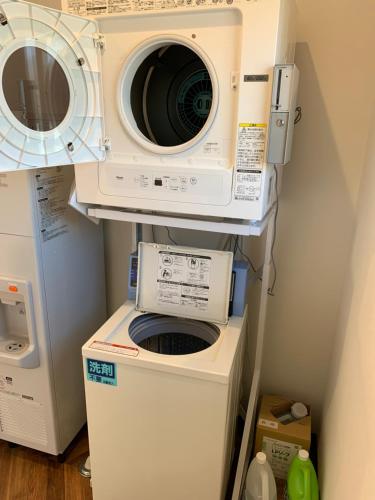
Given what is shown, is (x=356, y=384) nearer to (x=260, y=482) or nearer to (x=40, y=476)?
(x=260, y=482)

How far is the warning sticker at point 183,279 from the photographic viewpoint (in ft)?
5.12

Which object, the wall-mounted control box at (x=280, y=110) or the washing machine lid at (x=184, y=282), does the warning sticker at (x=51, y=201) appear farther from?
the wall-mounted control box at (x=280, y=110)

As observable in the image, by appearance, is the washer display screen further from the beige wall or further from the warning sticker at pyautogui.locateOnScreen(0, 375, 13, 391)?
the warning sticker at pyautogui.locateOnScreen(0, 375, 13, 391)

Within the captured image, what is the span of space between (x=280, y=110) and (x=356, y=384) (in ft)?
2.69

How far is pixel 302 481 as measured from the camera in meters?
1.44

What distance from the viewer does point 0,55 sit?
947 millimetres

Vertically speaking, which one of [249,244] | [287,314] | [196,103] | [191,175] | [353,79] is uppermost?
[353,79]

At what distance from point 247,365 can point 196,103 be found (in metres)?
1.35

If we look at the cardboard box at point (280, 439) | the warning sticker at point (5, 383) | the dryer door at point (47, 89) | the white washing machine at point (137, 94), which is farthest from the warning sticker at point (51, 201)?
the cardboard box at point (280, 439)

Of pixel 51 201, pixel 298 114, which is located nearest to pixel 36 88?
pixel 51 201

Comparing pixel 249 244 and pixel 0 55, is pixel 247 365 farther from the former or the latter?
pixel 0 55

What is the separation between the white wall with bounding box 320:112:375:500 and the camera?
873 millimetres

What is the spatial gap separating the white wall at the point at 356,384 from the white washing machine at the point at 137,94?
0.38 m

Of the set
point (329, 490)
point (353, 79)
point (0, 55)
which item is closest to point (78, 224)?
point (0, 55)
